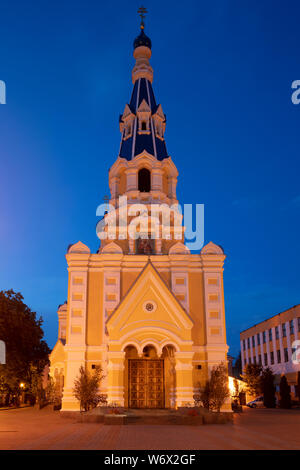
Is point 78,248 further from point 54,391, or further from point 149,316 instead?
point 54,391

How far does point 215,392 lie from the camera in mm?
27266

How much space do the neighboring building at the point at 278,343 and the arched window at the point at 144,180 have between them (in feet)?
75.5

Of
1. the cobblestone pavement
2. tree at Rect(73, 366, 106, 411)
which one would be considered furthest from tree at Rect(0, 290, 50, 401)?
the cobblestone pavement

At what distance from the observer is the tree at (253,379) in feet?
177

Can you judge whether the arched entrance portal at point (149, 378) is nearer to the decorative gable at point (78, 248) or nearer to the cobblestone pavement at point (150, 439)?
the decorative gable at point (78, 248)

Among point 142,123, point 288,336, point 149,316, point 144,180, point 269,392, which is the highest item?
point 142,123

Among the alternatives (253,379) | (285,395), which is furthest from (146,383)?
(253,379)

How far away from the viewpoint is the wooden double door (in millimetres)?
29297

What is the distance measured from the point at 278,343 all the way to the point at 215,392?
105ft

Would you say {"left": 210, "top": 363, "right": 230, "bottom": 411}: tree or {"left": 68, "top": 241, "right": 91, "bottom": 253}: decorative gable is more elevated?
{"left": 68, "top": 241, "right": 91, "bottom": 253}: decorative gable

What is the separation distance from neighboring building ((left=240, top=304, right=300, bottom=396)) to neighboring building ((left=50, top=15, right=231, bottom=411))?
21.8 meters

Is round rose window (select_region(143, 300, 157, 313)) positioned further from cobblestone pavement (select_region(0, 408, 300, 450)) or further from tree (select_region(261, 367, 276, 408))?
tree (select_region(261, 367, 276, 408))

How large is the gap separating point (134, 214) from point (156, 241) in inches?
121

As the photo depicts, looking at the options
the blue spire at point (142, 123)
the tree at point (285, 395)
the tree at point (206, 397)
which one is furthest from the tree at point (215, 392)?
the blue spire at point (142, 123)
